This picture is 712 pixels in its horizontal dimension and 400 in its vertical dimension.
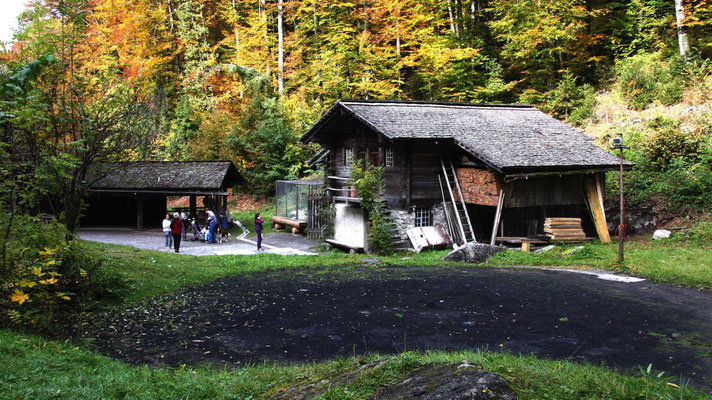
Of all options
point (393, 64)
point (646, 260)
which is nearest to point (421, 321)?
point (646, 260)

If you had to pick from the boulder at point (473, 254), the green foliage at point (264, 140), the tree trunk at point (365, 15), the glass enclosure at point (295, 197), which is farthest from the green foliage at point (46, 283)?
the tree trunk at point (365, 15)

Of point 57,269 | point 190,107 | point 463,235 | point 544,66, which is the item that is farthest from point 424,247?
point 190,107

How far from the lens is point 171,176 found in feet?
97.6

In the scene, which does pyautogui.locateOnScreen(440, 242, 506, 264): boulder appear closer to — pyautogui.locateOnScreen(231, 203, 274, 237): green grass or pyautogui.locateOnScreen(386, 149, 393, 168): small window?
pyautogui.locateOnScreen(386, 149, 393, 168): small window

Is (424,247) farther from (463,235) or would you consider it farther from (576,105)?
(576,105)

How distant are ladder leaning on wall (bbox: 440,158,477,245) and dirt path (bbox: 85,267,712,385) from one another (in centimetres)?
837

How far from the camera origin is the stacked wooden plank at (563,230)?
21.1 meters

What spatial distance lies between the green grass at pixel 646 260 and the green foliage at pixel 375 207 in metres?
5.28

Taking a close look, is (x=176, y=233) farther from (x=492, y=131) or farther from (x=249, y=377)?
(x=249, y=377)

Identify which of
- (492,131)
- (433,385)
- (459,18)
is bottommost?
(433,385)

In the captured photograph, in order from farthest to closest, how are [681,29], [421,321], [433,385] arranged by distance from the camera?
[681,29], [421,321], [433,385]

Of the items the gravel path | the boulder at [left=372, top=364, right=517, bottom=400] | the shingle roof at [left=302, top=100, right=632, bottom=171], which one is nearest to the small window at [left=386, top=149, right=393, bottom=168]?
the shingle roof at [left=302, top=100, right=632, bottom=171]

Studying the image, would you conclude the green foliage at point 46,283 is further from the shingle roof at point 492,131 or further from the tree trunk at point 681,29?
the tree trunk at point 681,29

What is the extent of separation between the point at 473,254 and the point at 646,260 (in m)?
5.80
